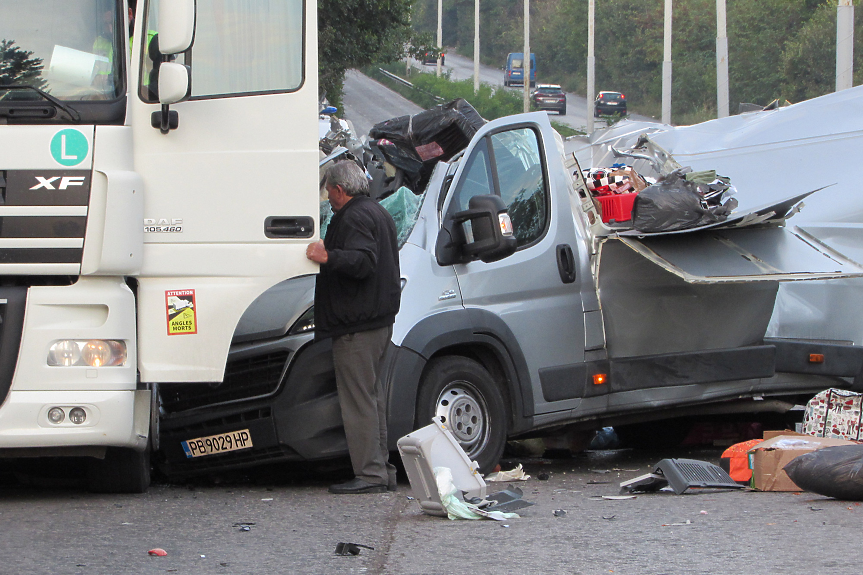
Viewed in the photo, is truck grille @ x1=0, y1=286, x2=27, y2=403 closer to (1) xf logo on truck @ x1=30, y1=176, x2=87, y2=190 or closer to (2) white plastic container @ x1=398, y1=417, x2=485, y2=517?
(1) xf logo on truck @ x1=30, y1=176, x2=87, y2=190

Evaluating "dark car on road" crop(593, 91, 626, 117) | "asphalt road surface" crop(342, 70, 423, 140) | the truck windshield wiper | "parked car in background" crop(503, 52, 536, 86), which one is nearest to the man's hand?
the truck windshield wiper

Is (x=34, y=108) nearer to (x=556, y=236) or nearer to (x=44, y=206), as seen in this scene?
(x=44, y=206)

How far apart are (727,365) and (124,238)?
157 inches

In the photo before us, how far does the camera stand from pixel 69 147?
5.25m

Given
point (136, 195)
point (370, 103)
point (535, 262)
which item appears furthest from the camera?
point (370, 103)

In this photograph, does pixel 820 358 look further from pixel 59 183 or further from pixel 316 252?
pixel 59 183

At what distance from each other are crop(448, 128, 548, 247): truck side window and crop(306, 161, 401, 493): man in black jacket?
75cm

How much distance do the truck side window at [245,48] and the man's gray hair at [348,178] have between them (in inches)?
37.3

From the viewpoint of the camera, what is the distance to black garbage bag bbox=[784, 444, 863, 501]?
5781 millimetres

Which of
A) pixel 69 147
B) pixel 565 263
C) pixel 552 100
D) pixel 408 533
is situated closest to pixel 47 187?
pixel 69 147

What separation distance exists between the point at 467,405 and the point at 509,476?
0.63 metres

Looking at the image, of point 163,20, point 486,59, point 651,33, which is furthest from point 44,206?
point 486,59

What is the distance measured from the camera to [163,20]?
16.8 feet

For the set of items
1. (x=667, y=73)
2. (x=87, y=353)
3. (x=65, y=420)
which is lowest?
(x=65, y=420)
